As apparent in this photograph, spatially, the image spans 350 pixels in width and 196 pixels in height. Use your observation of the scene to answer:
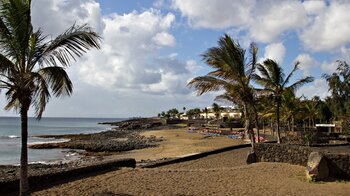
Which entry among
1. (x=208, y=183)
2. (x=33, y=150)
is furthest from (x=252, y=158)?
(x=33, y=150)

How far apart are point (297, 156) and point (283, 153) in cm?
60

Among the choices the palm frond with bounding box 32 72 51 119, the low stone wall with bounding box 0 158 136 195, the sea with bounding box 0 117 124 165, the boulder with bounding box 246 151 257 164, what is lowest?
the sea with bounding box 0 117 124 165

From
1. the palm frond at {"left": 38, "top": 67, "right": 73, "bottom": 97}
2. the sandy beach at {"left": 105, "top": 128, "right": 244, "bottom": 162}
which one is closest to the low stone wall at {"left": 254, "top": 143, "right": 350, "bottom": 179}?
the palm frond at {"left": 38, "top": 67, "right": 73, "bottom": 97}

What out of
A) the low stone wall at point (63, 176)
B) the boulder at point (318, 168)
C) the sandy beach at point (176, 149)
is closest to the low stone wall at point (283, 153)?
the boulder at point (318, 168)

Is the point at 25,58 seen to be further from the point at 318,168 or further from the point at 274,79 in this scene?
the point at 274,79

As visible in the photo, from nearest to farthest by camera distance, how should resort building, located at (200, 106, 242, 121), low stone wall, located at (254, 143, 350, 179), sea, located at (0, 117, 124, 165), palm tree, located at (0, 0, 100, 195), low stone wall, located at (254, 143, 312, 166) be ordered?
1. palm tree, located at (0, 0, 100, 195)
2. low stone wall, located at (254, 143, 350, 179)
3. low stone wall, located at (254, 143, 312, 166)
4. sea, located at (0, 117, 124, 165)
5. resort building, located at (200, 106, 242, 121)

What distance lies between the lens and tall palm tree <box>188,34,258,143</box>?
45.7 feet

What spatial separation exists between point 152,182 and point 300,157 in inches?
206

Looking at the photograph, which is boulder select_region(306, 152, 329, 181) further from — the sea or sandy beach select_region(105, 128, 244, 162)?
sandy beach select_region(105, 128, 244, 162)

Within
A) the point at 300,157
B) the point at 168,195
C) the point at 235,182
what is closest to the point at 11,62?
the point at 168,195

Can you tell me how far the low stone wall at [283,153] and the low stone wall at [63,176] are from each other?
16.7 feet

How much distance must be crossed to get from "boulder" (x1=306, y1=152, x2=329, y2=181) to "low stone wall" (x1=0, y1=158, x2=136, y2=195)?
Answer: 654 centimetres

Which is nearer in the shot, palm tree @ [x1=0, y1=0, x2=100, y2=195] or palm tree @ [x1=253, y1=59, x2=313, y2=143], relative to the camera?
palm tree @ [x1=0, y1=0, x2=100, y2=195]

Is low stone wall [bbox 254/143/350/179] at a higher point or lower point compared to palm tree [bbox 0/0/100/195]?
lower
